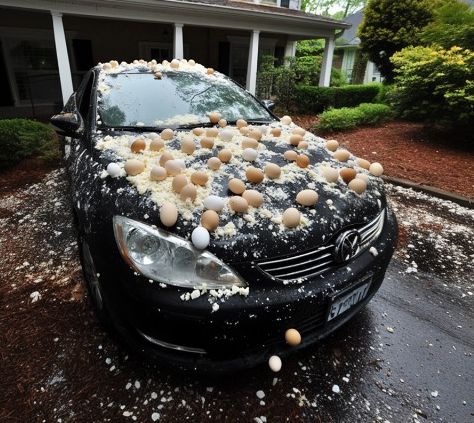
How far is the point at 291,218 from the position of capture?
1.63m

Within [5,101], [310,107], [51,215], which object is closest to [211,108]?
[51,215]

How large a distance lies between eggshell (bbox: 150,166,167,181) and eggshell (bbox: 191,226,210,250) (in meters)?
0.45

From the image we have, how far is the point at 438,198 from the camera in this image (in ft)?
15.4

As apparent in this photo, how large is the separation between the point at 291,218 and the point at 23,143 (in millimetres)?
5361

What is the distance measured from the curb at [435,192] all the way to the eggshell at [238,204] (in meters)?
4.10

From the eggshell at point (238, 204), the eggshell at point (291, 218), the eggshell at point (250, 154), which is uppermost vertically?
the eggshell at point (250, 154)

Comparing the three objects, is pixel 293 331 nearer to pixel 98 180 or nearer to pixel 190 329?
pixel 190 329

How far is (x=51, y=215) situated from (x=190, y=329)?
306 centimetres

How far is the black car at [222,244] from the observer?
1472 millimetres

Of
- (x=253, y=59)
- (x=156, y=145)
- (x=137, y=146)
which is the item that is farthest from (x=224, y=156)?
(x=253, y=59)

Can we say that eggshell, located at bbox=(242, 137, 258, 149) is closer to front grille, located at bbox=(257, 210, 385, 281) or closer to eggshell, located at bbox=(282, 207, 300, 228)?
eggshell, located at bbox=(282, 207, 300, 228)

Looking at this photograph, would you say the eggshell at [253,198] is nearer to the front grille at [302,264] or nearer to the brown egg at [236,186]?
the brown egg at [236,186]

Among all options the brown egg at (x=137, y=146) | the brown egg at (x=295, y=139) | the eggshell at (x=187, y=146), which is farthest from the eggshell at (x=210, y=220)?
the brown egg at (x=295, y=139)

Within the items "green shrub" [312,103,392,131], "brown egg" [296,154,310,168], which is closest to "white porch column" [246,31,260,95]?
"green shrub" [312,103,392,131]
